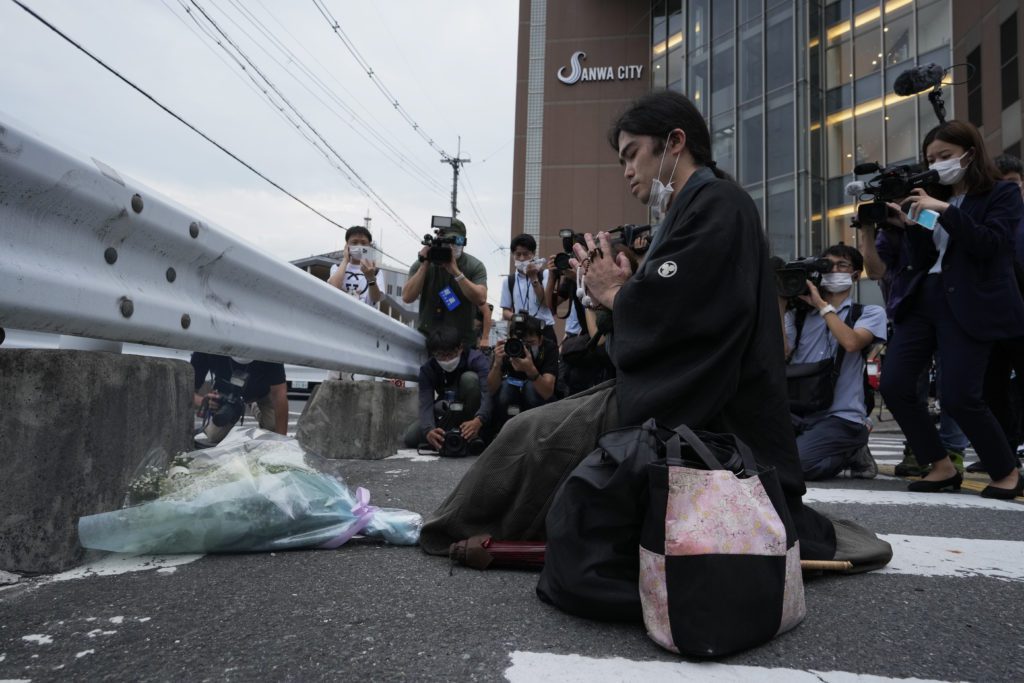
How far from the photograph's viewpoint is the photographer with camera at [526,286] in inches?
227

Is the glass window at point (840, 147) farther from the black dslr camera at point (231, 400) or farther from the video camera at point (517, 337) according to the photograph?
the black dslr camera at point (231, 400)

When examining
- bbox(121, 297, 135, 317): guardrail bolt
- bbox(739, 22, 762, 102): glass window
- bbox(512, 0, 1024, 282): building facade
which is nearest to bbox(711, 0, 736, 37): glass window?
bbox(512, 0, 1024, 282): building facade

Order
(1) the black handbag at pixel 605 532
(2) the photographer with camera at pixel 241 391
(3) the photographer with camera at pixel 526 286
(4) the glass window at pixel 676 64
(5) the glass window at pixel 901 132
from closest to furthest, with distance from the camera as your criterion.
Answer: (1) the black handbag at pixel 605 532, (2) the photographer with camera at pixel 241 391, (3) the photographer with camera at pixel 526 286, (5) the glass window at pixel 901 132, (4) the glass window at pixel 676 64

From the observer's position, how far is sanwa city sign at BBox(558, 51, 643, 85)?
73.3ft

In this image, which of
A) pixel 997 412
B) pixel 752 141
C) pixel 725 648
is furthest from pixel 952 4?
pixel 725 648

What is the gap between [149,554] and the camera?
5.84 ft

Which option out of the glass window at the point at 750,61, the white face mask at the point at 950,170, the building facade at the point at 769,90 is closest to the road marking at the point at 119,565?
the white face mask at the point at 950,170

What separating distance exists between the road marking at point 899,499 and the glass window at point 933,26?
17.0 metres

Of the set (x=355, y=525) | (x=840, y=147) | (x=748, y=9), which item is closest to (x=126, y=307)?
(x=355, y=525)

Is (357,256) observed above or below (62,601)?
above

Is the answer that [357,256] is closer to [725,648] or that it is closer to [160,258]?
[160,258]

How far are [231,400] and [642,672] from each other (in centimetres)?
375

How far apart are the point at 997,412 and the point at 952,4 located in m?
16.3

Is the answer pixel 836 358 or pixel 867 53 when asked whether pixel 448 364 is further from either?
pixel 867 53
